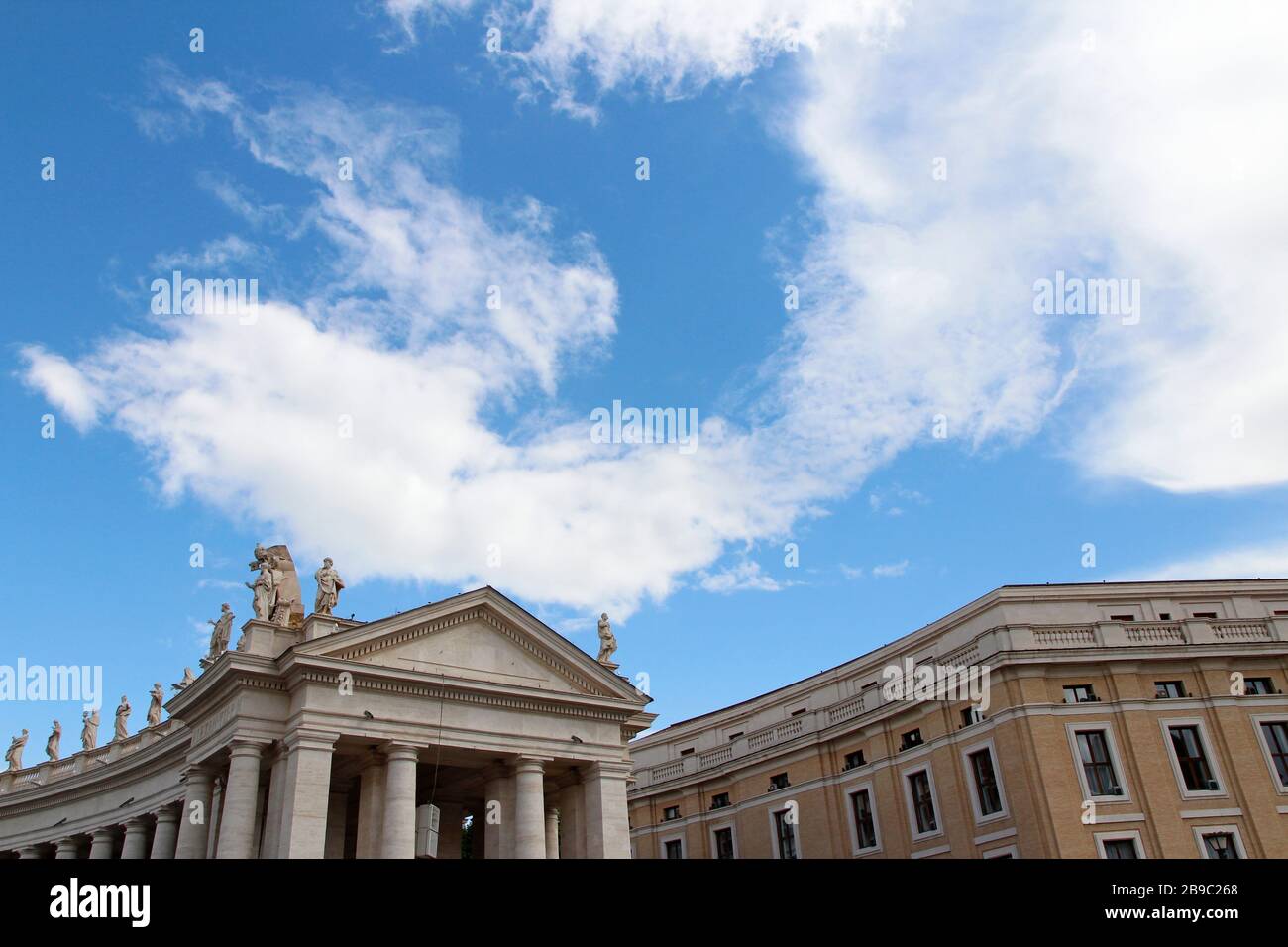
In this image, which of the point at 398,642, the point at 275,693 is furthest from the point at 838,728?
the point at 275,693

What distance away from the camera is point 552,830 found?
4309 centimetres

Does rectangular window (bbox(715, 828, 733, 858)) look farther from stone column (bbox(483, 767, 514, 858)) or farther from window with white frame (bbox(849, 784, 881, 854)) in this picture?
stone column (bbox(483, 767, 514, 858))

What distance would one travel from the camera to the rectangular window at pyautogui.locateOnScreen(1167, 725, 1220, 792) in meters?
39.1

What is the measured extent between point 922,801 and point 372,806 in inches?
1020

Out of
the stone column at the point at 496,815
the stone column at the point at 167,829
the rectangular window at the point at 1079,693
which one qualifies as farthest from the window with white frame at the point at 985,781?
the stone column at the point at 167,829

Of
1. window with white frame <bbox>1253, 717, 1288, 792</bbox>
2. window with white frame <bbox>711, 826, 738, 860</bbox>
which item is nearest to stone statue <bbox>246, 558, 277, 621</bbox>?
window with white frame <bbox>711, 826, 738, 860</bbox>

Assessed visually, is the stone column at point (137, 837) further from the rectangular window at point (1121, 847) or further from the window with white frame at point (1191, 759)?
the window with white frame at point (1191, 759)

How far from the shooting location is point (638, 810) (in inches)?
2378

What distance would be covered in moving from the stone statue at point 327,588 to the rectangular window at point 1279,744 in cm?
3859

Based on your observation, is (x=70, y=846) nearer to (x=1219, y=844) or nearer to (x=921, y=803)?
(x=921, y=803)
